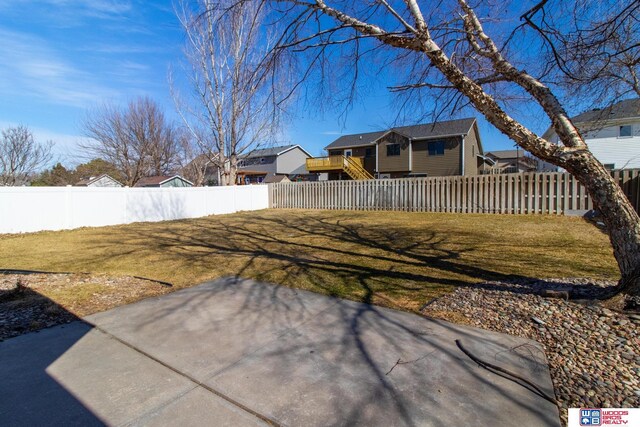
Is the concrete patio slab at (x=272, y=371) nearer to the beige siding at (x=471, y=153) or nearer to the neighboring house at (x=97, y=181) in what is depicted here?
the beige siding at (x=471, y=153)

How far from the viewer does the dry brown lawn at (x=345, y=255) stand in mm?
4672

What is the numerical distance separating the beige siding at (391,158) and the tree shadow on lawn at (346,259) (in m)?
21.1

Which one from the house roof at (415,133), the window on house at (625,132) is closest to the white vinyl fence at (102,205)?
the house roof at (415,133)

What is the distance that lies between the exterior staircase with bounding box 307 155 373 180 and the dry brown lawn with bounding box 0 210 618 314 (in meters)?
20.7

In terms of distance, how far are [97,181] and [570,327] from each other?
41.4 meters

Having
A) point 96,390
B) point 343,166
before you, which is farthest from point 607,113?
point 343,166

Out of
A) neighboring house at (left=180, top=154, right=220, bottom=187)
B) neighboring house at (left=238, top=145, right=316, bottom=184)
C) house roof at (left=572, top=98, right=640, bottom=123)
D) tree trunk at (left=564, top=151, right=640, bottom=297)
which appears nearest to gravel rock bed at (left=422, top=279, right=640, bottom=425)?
tree trunk at (left=564, top=151, right=640, bottom=297)

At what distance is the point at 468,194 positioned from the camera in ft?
44.4

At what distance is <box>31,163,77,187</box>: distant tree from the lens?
31.9 meters

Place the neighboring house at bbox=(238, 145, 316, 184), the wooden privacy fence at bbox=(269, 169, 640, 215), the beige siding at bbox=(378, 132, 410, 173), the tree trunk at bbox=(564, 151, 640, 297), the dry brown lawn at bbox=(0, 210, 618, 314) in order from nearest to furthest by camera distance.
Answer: the tree trunk at bbox=(564, 151, 640, 297)
the dry brown lawn at bbox=(0, 210, 618, 314)
the wooden privacy fence at bbox=(269, 169, 640, 215)
the beige siding at bbox=(378, 132, 410, 173)
the neighboring house at bbox=(238, 145, 316, 184)

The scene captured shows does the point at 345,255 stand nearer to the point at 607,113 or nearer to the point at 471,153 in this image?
the point at 607,113

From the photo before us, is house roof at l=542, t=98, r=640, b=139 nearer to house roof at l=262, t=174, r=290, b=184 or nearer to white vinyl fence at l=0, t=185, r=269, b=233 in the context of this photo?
white vinyl fence at l=0, t=185, r=269, b=233

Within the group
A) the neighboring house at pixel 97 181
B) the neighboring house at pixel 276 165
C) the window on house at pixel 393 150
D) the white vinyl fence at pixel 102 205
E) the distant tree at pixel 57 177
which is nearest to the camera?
the white vinyl fence at pixel 102 205

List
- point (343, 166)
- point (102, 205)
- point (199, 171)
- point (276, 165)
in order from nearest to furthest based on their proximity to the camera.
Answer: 1. point (102, 205)
2. point (343, 166)
3. point (199, 171)
4. point (276, 165)
